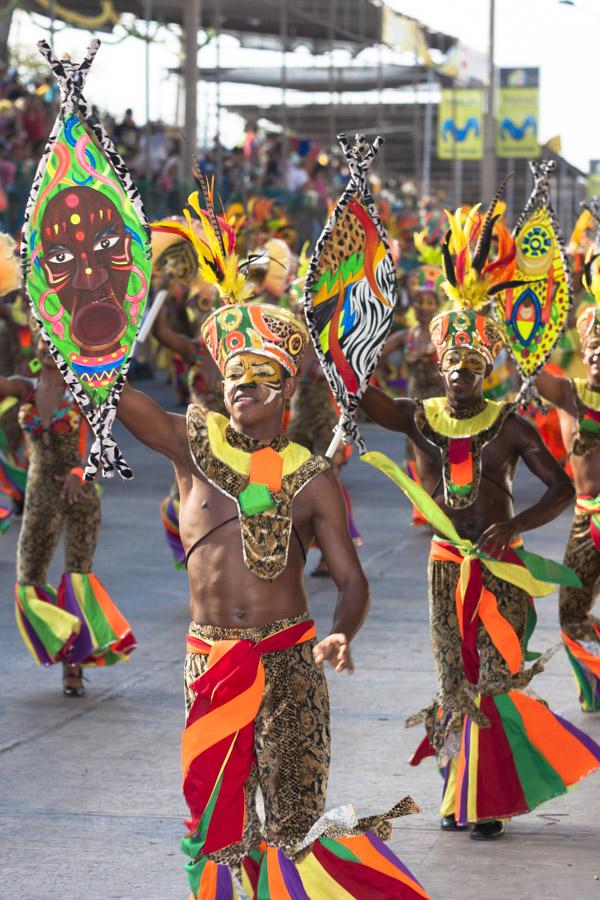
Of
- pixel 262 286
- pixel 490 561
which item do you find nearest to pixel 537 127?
pixel 262 286

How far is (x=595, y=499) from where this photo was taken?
24.0 ft

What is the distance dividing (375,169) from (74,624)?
4027cm

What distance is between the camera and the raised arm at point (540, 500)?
19.1ft

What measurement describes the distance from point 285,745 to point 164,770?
220 centimetres

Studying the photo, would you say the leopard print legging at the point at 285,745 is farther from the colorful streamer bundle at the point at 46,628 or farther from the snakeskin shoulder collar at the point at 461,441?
the colorful streamer bundle at the point at 46,628

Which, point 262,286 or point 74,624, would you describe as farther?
point 262,286

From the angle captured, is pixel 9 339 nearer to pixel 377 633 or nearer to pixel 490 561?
pixel 377 633

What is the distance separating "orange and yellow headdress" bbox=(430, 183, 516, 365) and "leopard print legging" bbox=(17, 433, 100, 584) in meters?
2.39

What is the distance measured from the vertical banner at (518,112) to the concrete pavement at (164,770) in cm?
2459

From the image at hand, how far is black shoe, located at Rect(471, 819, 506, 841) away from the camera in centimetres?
569

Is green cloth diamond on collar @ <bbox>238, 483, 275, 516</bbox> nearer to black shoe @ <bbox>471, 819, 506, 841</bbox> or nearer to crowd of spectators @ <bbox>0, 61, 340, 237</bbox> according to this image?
black shoe @ <bbox>471, 819, 506, 841</bbox>

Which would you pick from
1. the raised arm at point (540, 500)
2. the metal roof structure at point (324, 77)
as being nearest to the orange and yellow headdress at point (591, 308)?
the raised arm at point (540, 500)

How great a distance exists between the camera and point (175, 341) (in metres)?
11.0

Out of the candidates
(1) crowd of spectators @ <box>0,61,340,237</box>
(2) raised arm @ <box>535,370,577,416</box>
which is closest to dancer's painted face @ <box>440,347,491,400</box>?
(2) raised arm @ <box>535,370,577,416</box>
